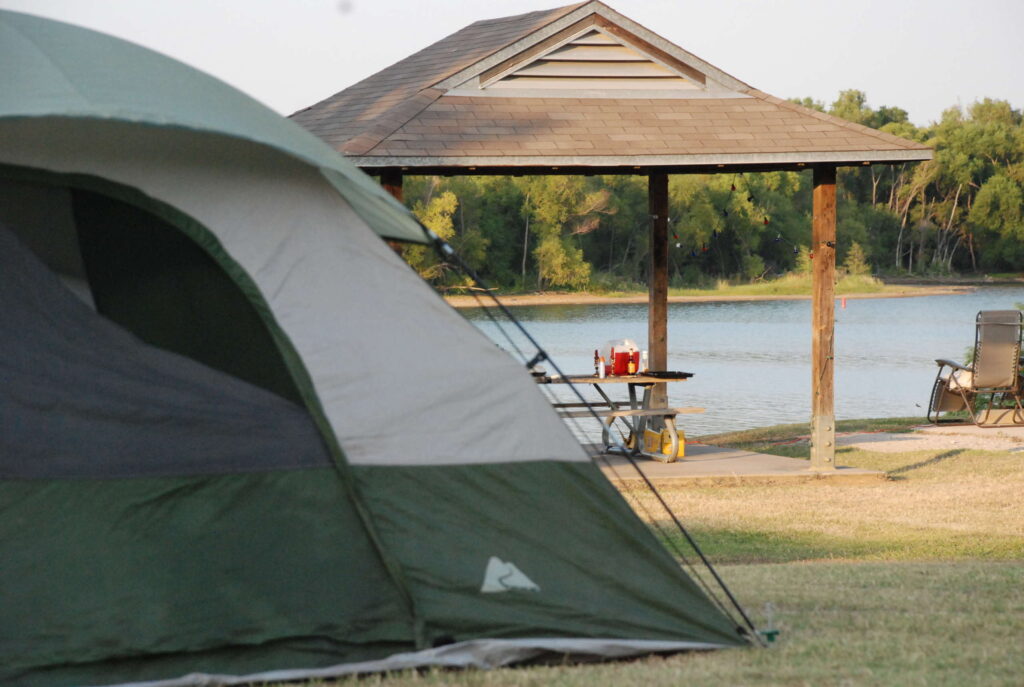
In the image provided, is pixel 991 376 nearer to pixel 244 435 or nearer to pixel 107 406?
pixel 244 435

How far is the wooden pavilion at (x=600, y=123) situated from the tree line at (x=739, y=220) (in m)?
20.1

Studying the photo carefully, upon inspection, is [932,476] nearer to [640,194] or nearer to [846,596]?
[846,596]

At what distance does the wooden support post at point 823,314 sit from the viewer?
9.78m

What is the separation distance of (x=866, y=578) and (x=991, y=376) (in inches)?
280

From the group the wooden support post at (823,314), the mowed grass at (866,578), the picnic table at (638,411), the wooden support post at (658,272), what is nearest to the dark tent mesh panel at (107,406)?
the mowed grass at (866,578)

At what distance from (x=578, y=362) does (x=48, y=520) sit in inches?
780

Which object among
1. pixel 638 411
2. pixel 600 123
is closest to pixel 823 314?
pixel 638 411

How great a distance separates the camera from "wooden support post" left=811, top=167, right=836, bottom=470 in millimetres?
9781

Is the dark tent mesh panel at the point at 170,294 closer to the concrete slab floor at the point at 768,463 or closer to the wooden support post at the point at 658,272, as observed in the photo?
the concrete slab floor at the point at 768,463

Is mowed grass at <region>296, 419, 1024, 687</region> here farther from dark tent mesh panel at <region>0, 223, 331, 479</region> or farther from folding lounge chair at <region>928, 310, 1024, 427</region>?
folding lounge chair at <region>928, 310, 1024, 427</region>

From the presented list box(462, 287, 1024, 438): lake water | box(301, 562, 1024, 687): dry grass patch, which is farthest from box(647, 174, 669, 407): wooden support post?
box(301, 562, 1024, 687): dry grass patch

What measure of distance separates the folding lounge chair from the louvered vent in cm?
411

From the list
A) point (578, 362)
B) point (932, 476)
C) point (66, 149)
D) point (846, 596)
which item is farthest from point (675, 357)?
point (66, 149)

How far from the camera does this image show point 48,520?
4.02 metres
